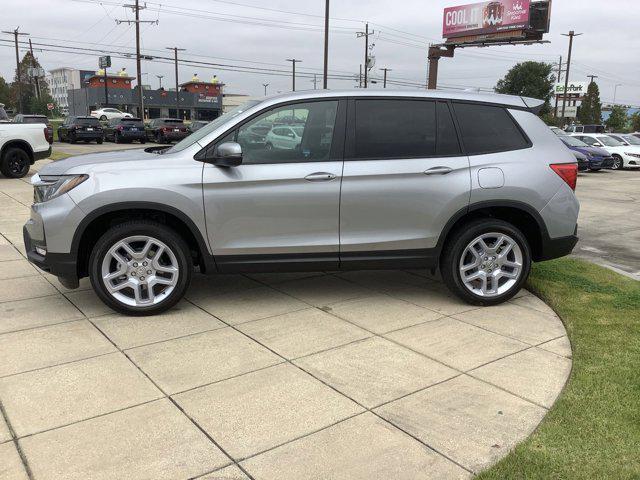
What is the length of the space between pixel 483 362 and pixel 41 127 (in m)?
12.9

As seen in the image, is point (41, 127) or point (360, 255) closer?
point (360, 255)

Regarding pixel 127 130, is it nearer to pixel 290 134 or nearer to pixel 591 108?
pixel 290 134

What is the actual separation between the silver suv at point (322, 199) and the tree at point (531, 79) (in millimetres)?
78443

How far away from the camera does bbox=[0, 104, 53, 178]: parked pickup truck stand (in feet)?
43.0

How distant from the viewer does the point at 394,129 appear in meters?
4.71

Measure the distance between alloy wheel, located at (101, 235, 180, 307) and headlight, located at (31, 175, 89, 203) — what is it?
573 millimetres

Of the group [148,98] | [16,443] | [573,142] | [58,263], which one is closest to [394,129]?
[58,263]

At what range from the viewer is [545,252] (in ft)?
16.3

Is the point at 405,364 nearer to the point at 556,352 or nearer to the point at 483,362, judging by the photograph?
the point at 483,362

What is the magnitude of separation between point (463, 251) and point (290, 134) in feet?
5.85

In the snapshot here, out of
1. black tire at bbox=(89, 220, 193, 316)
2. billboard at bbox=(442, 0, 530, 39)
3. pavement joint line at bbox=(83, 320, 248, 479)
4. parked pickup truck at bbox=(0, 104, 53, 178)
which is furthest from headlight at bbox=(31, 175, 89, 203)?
billboard at bbox=(442, 0, 530, 39)

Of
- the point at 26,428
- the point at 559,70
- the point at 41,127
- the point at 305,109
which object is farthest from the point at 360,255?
the point at 559,70

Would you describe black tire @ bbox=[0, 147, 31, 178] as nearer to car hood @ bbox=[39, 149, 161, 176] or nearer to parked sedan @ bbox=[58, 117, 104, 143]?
car hood @ bbox=[39, 149, 161, 176]

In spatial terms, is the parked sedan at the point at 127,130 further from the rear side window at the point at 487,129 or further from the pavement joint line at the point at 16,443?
the pavement joint line at the point at 16,443
